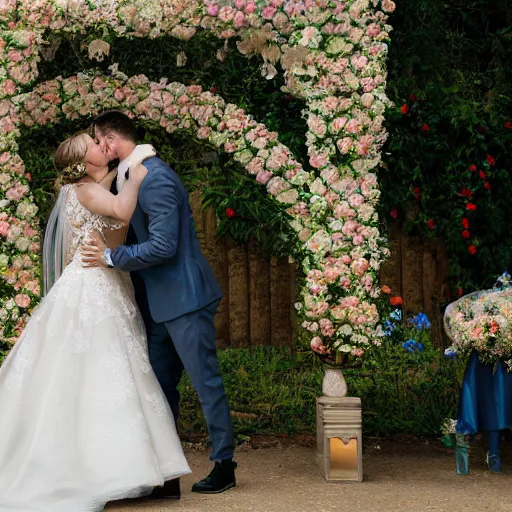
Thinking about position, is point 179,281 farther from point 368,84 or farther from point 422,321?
point 422,321

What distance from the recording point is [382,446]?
20.0 feet

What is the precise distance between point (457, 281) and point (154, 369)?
433 cm

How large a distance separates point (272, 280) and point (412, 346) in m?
1.49

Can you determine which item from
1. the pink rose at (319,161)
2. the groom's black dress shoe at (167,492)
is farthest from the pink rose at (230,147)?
the groom's black dress shoe at (167,492)

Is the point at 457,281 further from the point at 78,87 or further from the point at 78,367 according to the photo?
the point at 78,367

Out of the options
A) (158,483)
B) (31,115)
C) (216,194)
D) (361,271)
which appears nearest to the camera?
(158,483)

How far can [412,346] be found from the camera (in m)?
7.92

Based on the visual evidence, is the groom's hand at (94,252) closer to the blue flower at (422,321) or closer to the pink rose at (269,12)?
the pink rose at (269,12)

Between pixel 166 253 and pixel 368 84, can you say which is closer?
pixel 166 253

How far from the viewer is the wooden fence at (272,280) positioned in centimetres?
875

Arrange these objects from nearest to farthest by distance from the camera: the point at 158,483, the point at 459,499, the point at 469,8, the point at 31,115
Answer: the point at 158,483 < the point at 459,499 < the point at 31,115 < the point at 469,8

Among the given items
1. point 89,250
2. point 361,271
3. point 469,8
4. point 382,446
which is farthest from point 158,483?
point 469,8

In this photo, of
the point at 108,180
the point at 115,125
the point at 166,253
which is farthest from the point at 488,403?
the point at 115,125

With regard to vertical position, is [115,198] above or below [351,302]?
above
